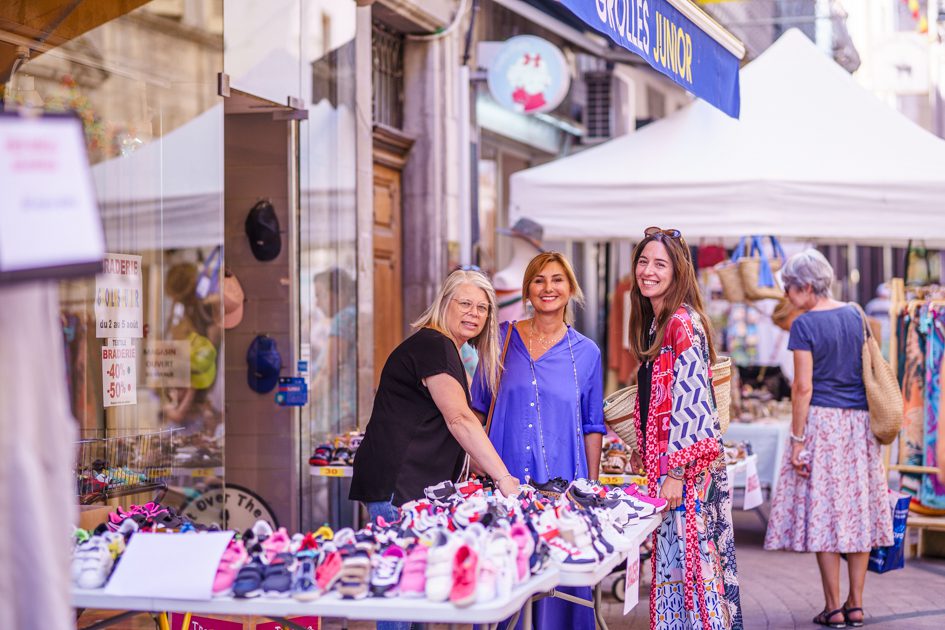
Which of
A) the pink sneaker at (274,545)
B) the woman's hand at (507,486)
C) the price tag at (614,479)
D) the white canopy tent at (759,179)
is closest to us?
the pink sneaker at (274,545)

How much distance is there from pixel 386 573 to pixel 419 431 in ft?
4.27

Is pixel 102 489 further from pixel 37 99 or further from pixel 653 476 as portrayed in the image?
pixel 653 476

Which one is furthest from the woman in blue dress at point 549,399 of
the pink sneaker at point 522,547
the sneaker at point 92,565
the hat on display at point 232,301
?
the hat on display at point 232,301

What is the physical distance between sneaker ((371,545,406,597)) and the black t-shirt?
1.13m

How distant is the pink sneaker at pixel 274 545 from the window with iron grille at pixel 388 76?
20.7 feet

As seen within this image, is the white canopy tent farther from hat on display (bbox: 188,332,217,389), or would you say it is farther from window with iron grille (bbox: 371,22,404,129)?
window with iron grille (bbox: 371,22,404,129)

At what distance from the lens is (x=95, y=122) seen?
580 centimetres

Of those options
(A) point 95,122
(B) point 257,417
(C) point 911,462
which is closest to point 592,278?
(C) point 911,462

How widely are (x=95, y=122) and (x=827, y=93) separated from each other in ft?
16.1

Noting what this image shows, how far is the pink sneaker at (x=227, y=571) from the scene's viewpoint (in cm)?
329

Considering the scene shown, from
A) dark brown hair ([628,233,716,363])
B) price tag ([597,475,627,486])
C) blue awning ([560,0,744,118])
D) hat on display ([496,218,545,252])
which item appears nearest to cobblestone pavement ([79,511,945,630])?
price tag ([597,475,627,486])

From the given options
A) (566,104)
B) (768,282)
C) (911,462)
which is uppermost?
(566,104)

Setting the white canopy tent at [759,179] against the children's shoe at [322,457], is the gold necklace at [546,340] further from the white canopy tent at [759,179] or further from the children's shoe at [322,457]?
the white canopy tent at [759,179]

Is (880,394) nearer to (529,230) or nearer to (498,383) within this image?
(529,230)
